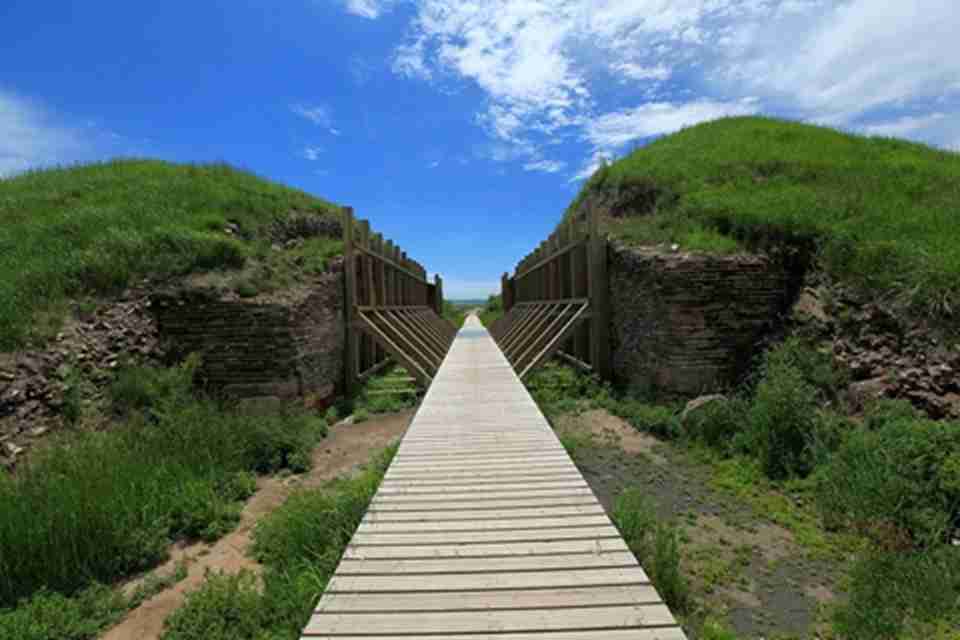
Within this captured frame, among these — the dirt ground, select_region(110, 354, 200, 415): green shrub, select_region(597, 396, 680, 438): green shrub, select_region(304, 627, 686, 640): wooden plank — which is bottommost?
the dirt ground

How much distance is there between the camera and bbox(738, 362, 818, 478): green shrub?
569cm

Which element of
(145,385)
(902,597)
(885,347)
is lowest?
(902,597)

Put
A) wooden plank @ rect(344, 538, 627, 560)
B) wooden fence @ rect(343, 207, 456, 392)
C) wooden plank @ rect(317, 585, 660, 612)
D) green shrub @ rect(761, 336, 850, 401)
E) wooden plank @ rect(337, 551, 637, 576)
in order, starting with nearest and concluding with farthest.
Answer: wooden plank @ rect(317, 585, 660, 612) < wooden plank @ rect(337, 551, 637, 576) < wooden plank @ rect(344, 538, 627, 560) < green shrub @ rect(761, 336, 850, 401) < wooden fence @ rect(343, 207, 456, 392)

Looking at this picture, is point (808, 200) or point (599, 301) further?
point (599, 301)

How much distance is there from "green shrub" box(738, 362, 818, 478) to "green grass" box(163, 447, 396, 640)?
4939 mm

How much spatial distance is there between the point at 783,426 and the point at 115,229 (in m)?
11.6

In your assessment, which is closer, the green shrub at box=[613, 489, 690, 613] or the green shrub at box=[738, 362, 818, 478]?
the green shrub at box=[613, 489, 690, 613]

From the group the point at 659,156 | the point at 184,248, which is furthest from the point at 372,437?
the point at 659,156

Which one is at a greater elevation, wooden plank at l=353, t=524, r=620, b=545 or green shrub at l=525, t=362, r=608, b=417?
wooden plank at l=353, t=524, r=620, b=545

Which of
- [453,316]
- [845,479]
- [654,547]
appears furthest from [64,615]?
[453,316]

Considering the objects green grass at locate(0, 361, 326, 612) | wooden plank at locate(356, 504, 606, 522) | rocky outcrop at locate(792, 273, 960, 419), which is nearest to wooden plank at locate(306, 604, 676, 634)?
wooden plank at locate(356, 504, 606, 522)

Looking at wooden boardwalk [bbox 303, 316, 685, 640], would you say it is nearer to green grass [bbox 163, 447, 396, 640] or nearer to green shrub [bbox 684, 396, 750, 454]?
green grass [bbox 163, 447, 396, 640]

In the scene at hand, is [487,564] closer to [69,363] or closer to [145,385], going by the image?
[145,385]

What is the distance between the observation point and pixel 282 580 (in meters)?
3.75
